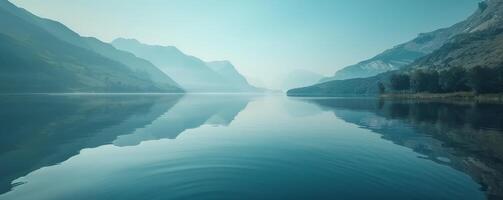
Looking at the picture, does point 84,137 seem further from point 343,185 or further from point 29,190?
point 343,185

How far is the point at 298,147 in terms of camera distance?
4178 centimetres

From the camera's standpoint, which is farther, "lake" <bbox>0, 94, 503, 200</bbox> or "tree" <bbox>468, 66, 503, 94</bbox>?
"tree" <bbox>468, 66, 503, 94</bbox>

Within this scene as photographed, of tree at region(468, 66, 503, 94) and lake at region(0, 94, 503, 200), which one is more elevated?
tree at region(468, 66, 503, 94)

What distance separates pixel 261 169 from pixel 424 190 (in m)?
14.5

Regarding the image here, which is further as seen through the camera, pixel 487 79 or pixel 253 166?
pixel 487 79

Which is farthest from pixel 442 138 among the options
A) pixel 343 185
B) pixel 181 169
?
pixel 181 169

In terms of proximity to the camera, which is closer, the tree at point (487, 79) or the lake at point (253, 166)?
the lake at point (253, 166)

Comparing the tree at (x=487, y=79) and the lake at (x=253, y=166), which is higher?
the tree at (x=487, y=79)

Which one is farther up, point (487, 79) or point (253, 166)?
point (487, 79)

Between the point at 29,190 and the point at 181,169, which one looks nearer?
the point at 29,190

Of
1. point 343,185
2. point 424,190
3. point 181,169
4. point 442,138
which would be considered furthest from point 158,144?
point 442,138

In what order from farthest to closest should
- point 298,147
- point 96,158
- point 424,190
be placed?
point 298,147 → point 96,158 → point 424,190

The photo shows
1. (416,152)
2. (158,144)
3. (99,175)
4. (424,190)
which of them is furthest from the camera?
(158,144)

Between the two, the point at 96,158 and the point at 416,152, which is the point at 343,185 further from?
the point at 96,158
